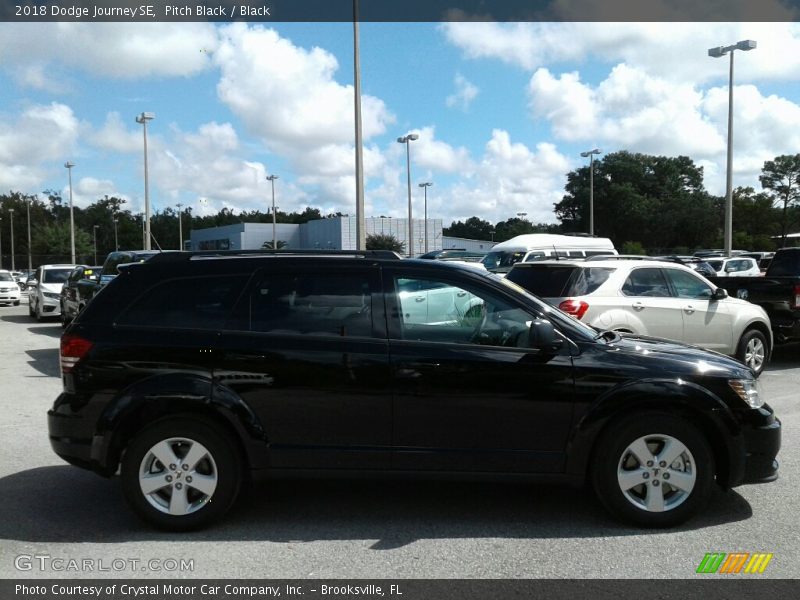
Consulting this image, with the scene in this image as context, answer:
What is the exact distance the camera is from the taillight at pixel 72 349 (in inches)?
191

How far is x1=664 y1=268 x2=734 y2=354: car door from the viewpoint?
1031 centimetres

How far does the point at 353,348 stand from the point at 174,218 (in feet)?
426

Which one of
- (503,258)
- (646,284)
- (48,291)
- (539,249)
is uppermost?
(539,249)

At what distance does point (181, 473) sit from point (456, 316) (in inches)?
79.6

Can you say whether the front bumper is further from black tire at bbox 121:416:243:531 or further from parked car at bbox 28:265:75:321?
parked car at bbox 28:265:75:321

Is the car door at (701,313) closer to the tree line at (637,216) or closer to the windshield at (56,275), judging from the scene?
the windshield at (56,275)

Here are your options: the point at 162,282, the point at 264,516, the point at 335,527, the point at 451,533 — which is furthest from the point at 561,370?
the point at 162,282

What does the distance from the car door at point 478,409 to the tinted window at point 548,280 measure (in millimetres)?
4907

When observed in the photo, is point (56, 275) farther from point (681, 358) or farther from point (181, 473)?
point (681, 358)

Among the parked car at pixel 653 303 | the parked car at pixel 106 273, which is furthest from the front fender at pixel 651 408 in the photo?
the parked car at pixel 106 273

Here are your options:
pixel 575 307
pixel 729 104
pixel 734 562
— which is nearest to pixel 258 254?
pixel 734 562

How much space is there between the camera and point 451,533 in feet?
15.6

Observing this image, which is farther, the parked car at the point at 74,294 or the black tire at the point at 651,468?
the parked car at the point at 74,294

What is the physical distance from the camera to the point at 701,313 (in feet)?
34.2
